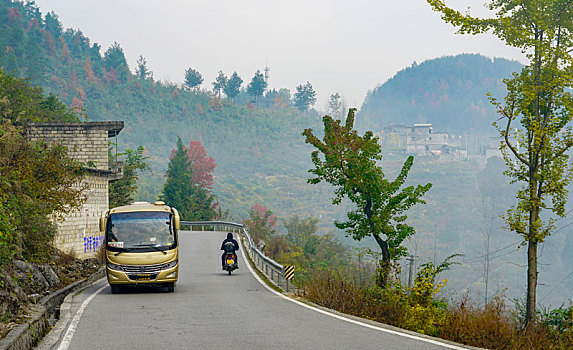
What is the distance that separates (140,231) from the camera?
703 inches

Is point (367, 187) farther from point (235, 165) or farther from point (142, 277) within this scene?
point (235, 165)

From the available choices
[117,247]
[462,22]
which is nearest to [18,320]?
[117,247]

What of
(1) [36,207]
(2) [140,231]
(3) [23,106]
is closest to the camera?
(2) [140,231]

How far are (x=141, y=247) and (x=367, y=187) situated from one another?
11.2 m

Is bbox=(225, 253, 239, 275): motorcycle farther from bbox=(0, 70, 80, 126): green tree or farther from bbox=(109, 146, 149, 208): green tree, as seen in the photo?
bbox=(109, 146, 149, 208): green tree

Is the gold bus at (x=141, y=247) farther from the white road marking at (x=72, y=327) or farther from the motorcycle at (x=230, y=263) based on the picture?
the motorcycle at (x=230, y=263)

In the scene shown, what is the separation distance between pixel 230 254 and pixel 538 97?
12755 millimetres

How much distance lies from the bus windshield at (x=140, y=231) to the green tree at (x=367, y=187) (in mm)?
9229

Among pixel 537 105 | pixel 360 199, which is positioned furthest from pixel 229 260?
pixel 537 105

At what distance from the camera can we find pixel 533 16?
17.8 m

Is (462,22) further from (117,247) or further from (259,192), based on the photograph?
(259,192)

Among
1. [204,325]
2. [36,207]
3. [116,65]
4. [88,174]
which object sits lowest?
[204,325]

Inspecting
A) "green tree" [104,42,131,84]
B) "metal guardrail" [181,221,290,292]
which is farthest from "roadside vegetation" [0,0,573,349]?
"green tree" [104,42,131,84]

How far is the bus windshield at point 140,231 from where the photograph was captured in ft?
57.7
